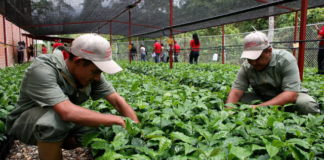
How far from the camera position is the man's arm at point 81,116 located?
1.56 metres

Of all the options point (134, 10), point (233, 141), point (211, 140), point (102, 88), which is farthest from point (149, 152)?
point (134, 10)

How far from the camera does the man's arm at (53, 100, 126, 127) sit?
5.11 ft

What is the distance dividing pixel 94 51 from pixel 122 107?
556mm

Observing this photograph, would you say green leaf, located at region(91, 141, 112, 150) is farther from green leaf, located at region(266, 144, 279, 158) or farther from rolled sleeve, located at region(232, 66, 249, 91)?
rolled sleeve, located at region(232, 66, 249, 91)

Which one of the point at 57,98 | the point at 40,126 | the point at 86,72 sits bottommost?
the point at 40,126

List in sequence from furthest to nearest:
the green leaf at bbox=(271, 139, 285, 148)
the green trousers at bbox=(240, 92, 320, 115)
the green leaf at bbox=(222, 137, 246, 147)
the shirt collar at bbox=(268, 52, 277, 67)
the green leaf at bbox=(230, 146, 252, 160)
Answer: the shirt collar at bbox=(268, 52, 277, 67) → the green trousers at bbox=(240, 92, 320, 115) → the green leaf at bbox=(222, 137, 246, 147) → the green leaf at bbox=(271, 139, 285, 148) → the green leaf at bbox=(230, 146, 252, 160)

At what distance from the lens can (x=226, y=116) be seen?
1679 mm

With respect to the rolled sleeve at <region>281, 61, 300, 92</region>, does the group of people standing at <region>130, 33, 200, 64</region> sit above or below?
above

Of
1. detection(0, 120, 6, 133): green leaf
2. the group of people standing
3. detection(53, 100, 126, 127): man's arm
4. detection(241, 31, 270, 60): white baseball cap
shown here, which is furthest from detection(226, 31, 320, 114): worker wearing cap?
the group of people standing

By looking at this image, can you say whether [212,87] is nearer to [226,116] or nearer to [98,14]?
[226,116]

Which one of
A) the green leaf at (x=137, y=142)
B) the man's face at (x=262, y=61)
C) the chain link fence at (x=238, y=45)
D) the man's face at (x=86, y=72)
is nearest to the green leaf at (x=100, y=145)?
the green leaf at (x=137, y=142)

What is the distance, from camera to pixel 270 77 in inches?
98.0

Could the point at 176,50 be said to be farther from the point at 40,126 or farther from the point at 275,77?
the point at 40,126

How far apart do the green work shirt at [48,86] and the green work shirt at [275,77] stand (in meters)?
1.59
